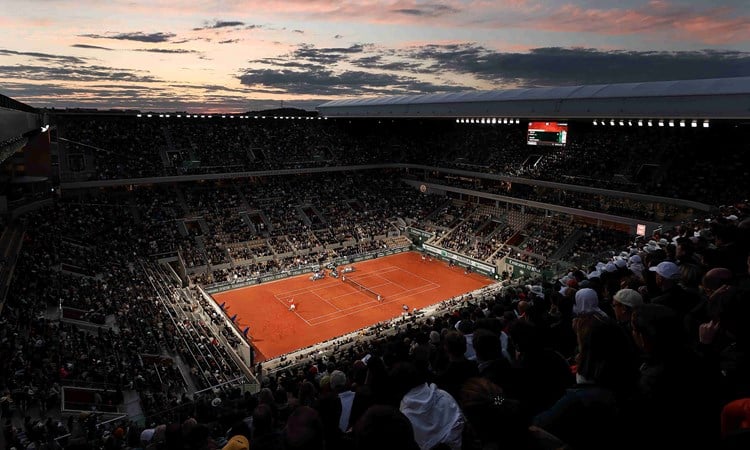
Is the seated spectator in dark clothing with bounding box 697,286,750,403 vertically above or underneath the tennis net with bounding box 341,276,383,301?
above

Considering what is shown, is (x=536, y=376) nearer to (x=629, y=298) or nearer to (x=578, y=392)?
(x=578, y=392)

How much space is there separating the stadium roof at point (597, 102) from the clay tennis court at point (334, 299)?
52.8ft

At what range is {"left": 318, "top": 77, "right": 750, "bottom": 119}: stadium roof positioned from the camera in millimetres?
31406

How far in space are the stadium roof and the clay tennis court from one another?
16079mm

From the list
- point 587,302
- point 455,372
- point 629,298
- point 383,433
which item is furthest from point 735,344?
point 383,433

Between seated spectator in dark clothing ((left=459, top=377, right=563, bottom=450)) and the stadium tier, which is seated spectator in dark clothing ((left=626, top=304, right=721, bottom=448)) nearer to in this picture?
the stadium tier

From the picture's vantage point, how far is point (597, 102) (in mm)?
38688

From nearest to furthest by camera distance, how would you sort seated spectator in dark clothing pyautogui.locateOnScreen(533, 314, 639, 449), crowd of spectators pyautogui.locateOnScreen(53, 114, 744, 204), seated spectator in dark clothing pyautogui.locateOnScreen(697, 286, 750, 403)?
1. seated spectator in dark clothing pyautogui.locateOnScreen(533, 314, 639, 449)
2. seated spectator in dark clothing pyautogui.locateOnScreen(697, 286, 750, 403)
3. crowd of spectators pyautogui.locateOnScreen(53, 114, 744, 204)

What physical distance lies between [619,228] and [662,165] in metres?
6.47

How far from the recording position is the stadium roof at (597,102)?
1236 inches

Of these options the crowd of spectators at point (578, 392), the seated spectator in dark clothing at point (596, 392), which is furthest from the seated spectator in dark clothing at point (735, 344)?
the seated spectator in dark clothing at point (596, 392)

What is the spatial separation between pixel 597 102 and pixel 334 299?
26.3 metres

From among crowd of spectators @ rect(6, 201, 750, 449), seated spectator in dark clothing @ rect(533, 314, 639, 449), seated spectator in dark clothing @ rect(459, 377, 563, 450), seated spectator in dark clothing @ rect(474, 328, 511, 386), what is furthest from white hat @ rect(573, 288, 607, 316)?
seated spectator in dark clothing @ rect(459, 377, 563, 450)

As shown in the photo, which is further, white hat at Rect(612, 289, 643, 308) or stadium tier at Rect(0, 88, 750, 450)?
white hat at Rect(612, 289, 643, 308)
